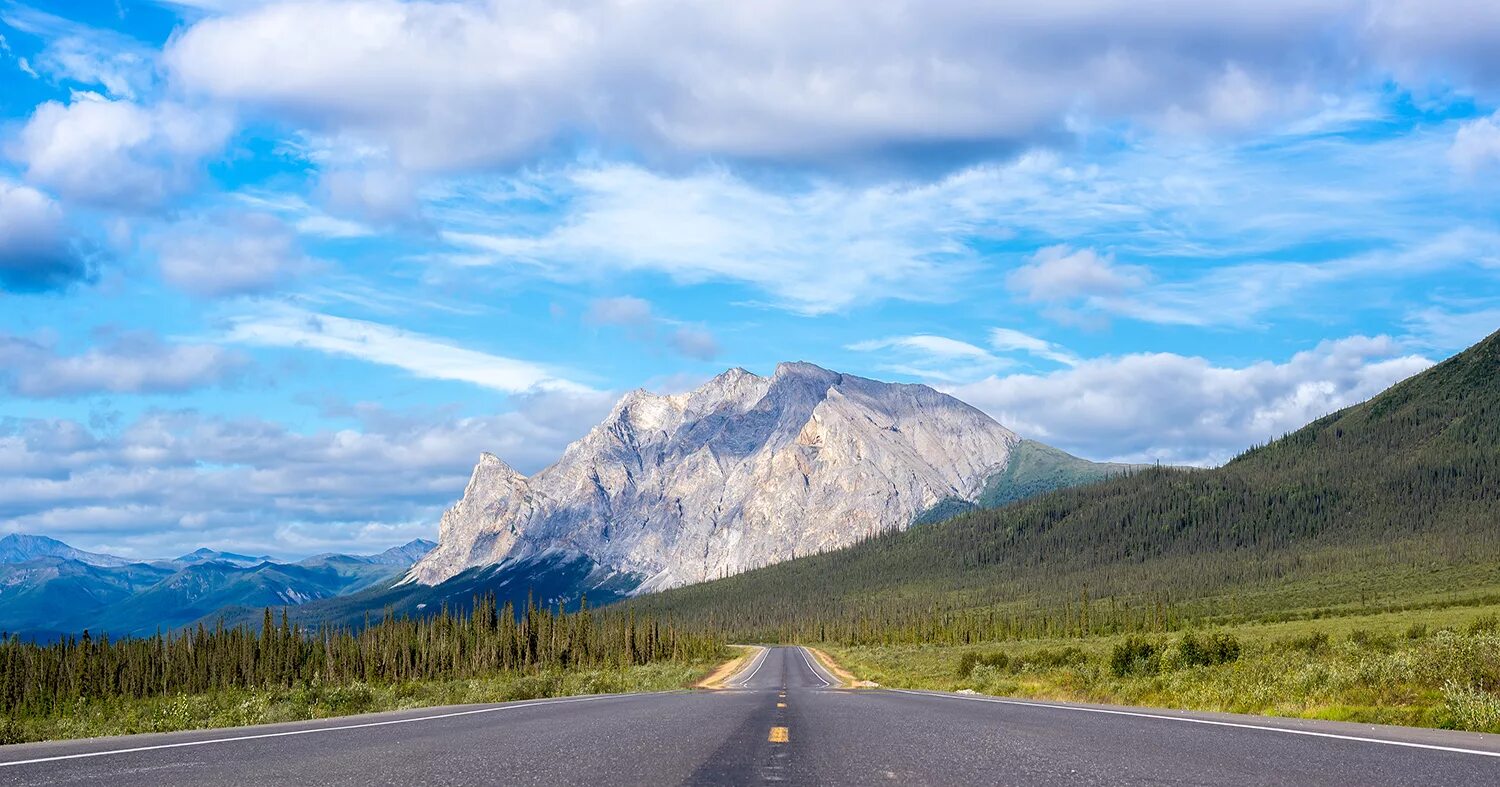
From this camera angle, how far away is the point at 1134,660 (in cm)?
4681

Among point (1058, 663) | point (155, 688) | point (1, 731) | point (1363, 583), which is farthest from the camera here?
point (1363, 583)

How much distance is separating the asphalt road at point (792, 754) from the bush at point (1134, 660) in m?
25.9

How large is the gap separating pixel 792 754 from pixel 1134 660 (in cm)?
3837

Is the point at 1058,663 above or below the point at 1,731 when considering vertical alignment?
below

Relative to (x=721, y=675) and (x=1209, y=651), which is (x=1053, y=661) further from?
(x=721, y=675)

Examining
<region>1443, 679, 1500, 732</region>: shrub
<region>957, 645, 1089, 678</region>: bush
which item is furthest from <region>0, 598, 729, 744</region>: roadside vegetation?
<region>1443, 679, 1500, 732</region>: shrub

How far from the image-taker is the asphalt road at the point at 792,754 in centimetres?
1072

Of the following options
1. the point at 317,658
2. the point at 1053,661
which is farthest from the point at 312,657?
the point at 1053,661

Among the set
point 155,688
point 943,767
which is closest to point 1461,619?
point 943,767

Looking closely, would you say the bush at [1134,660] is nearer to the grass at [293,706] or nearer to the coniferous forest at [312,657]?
the grass at [293,706]

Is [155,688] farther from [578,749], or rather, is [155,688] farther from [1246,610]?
[1246,610]

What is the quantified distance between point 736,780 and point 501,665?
4995 inches

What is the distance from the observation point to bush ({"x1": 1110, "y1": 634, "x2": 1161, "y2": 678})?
4391 cm

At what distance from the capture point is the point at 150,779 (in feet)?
35.4
